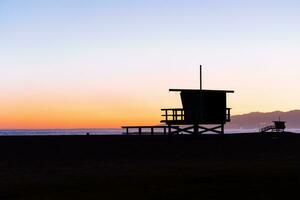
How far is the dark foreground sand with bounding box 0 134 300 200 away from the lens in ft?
44.9

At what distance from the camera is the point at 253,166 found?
19781 mm

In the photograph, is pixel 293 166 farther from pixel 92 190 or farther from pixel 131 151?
pixel 131 151

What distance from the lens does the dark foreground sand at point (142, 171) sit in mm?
13695

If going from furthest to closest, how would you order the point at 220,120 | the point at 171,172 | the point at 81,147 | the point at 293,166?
the point at 220,120
the point at 81,147
the point at 293,166
the point at 171,172

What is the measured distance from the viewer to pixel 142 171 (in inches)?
724

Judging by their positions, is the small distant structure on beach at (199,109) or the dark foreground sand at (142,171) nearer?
the dark foreground sand at (142,171)

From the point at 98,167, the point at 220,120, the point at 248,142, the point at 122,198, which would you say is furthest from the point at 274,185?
the point at 220,120

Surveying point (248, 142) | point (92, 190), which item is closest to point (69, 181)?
point (92, 190)

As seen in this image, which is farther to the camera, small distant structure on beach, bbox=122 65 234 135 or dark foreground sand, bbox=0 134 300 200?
small distant structure on beach, bbox=122 65 234 135

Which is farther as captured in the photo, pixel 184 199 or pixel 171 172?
pixel 171 172

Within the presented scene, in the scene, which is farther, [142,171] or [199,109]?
[199,109]

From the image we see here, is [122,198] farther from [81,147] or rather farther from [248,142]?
[248,142]

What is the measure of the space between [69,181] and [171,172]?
11.9 ft

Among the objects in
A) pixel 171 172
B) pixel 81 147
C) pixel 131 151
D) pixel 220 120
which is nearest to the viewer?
pixel 171 172
